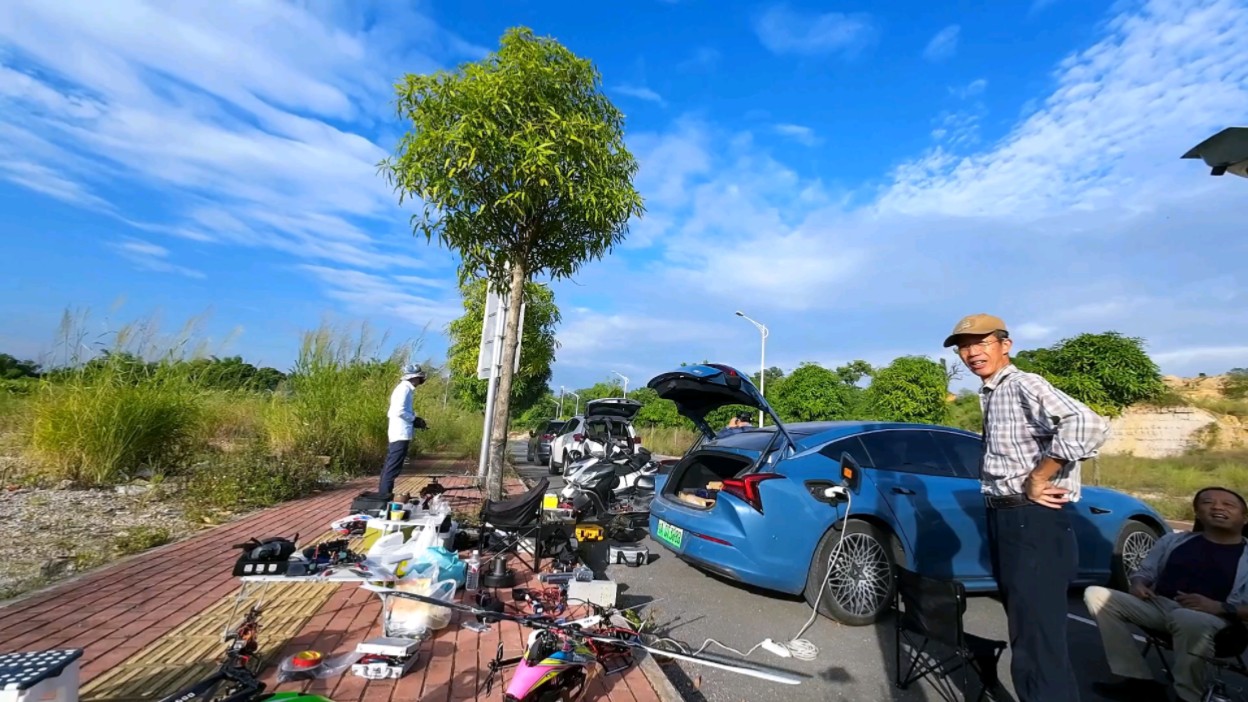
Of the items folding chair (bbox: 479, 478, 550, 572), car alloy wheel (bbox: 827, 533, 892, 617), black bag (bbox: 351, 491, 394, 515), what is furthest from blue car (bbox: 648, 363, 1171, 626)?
black bag (bbox: 351, 491, 394, 515)

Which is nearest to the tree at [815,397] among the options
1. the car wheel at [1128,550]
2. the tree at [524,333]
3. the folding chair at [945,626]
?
the tree at [524,333]

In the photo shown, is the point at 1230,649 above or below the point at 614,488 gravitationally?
below

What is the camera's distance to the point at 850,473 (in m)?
4.10

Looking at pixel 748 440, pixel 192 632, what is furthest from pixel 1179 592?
pixel 192 632

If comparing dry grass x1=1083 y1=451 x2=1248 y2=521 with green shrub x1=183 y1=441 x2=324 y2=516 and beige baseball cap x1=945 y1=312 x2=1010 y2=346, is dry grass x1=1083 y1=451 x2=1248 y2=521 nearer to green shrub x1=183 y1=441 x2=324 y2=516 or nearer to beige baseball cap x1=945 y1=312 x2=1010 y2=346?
beige baseball cap x1=945 y1=312 x2=1010 y2=346

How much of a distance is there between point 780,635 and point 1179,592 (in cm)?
221

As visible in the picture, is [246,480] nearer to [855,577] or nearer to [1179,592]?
[855,577]

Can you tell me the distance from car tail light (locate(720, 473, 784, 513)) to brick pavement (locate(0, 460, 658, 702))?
4.84 feet

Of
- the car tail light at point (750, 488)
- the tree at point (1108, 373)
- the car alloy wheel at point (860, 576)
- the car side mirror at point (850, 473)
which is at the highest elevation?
the tree at point (1108, 373)

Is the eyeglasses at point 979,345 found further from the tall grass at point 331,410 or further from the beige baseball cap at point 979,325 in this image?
the tall grass at point 331,410

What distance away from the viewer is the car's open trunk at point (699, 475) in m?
5.09

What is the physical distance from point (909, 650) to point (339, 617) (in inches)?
142

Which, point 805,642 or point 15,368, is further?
point 15,368

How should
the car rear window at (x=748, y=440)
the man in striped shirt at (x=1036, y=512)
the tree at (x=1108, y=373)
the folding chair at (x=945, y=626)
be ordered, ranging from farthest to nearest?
the tree at (x=1108, y=373)
the car rear window at (x=748, y=440)
the folding chair at (x=945, y=626)
the man in striped shirt at (x=1036, y=512)
